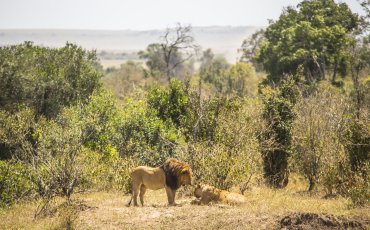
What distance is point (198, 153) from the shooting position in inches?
746

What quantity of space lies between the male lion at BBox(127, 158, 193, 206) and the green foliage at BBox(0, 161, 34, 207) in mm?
6534

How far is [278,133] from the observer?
21.9 meters

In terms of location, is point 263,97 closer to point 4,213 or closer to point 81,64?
point 4,213

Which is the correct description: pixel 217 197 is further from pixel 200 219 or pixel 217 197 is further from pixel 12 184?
pixel 12 184

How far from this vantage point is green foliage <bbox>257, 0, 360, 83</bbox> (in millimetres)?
44812

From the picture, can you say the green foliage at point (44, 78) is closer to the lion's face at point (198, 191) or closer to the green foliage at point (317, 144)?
the green foliage at point (317, 144)

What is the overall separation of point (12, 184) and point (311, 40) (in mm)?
33426

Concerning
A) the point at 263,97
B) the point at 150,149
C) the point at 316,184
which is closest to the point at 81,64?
the point at 150,149

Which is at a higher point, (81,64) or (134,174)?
(81,64)

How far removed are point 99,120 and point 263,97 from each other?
985 cm

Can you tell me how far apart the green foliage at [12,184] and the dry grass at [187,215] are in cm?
274

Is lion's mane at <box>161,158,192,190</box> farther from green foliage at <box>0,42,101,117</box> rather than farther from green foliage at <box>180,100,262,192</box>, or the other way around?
green foliage at <box>0,42,101,117</box>

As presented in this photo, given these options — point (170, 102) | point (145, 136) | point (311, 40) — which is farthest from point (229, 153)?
point (311, 40)

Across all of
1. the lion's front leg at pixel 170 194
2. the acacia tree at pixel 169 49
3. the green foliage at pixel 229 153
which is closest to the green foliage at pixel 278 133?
the green foliage at pixel 229 153
